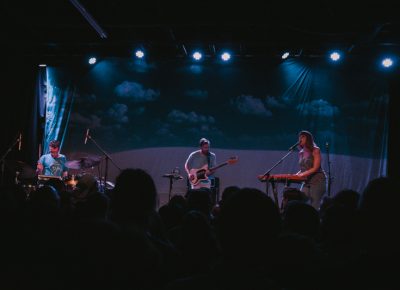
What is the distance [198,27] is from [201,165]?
134 inches

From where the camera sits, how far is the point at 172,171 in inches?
468

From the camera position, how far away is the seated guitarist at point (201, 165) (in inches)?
418

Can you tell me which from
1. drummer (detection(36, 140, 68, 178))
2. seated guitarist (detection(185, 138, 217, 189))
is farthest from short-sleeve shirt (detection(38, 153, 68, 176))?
seated guitarist (detection(185, 138, 217, 189))

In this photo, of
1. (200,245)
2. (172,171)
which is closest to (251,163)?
(172,171)

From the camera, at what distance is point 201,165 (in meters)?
11.0

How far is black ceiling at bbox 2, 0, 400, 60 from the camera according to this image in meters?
9.39

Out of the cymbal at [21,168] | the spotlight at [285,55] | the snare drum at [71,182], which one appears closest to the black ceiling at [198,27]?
the spotlight at [285,55]

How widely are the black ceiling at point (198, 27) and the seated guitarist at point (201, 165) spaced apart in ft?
8.73

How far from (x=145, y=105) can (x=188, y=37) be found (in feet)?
7.49

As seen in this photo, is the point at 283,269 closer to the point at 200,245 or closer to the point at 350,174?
the point at 200,245

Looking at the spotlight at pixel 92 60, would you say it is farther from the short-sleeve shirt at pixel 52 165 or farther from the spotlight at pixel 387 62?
the spotlight at pixel 387 62

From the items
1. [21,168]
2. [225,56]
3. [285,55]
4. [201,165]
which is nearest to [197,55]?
[225,56]

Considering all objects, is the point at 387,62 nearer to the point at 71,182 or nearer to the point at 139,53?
the point at 139,53

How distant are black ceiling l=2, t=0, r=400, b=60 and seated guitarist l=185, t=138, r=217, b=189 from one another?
2.66m
